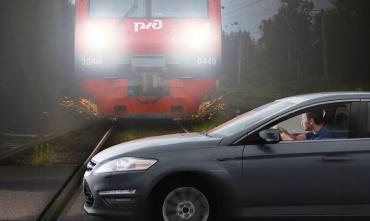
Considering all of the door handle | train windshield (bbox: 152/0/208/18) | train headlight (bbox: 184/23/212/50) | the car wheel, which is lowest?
the car wheel

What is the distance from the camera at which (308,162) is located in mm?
5672

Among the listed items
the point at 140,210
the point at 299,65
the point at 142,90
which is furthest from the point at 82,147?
the point at 299,65

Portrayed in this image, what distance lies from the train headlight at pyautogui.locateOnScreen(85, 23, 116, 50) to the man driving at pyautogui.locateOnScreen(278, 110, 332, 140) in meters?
9.36

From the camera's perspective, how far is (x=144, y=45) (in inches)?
596

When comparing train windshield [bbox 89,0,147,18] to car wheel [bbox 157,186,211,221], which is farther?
train windshield [bbox 89,0,147,18]

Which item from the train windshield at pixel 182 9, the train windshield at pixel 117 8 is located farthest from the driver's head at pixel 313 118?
the train windshield at pixel 117 8

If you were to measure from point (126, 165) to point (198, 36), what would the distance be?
9712 mm

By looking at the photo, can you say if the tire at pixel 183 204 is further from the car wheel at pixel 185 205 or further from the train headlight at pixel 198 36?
the train headlight at pixel 198 36

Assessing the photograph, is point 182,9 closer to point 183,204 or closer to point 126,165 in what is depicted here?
point 126,165

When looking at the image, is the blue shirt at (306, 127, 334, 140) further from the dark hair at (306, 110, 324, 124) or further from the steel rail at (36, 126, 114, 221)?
the steel rail at (36, 126, 114, 221)

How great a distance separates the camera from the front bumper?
5.64 metres

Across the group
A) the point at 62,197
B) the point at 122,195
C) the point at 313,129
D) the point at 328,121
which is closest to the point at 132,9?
the point at 62,197

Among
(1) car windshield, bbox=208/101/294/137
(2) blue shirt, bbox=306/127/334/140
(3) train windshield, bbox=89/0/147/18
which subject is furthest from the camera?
(3) train windshield, bbox=89/0/147/18

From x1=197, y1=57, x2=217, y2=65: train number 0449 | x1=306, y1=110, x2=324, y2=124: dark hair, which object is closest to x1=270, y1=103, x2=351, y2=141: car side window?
x1=306, y1=110, x2=324, y2=124: dark hair
